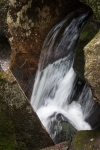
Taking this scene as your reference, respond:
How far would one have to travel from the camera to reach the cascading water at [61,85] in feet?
18.9

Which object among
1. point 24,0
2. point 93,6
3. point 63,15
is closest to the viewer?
point 93,6

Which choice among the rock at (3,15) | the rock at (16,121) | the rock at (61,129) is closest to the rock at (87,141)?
the rock at (16,121)

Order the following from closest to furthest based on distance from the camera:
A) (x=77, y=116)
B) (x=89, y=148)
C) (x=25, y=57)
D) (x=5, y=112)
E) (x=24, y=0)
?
(x=89, y=148) → (x=5, y=112) → (x=77, y=116) → (x=24, y=0) → (x=25, y=57)

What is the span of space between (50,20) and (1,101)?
3.62 metres

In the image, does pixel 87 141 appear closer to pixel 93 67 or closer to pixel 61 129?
pixel 61 129

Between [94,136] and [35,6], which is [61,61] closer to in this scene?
[35,6]

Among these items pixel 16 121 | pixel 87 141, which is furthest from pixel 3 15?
pixel 87 141

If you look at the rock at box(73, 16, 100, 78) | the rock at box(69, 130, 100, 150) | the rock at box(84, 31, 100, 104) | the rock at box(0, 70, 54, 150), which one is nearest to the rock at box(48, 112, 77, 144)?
the rock at box(0, 70, 54, 150)

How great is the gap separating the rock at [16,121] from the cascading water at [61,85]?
817 millimetres

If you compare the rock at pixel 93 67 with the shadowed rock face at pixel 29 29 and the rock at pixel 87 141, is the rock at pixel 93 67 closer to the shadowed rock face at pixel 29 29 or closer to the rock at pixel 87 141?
the rock at pixel 87 141

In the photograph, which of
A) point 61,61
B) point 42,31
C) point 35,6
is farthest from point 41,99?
point 35,6

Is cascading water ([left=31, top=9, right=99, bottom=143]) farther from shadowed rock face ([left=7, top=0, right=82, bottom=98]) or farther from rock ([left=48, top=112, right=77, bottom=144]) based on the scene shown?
shadowed rock face ([left=7, top=0, right=82, bottom=98])

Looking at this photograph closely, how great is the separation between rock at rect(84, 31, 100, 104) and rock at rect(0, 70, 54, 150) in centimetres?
127

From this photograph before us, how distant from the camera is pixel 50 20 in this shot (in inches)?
286
